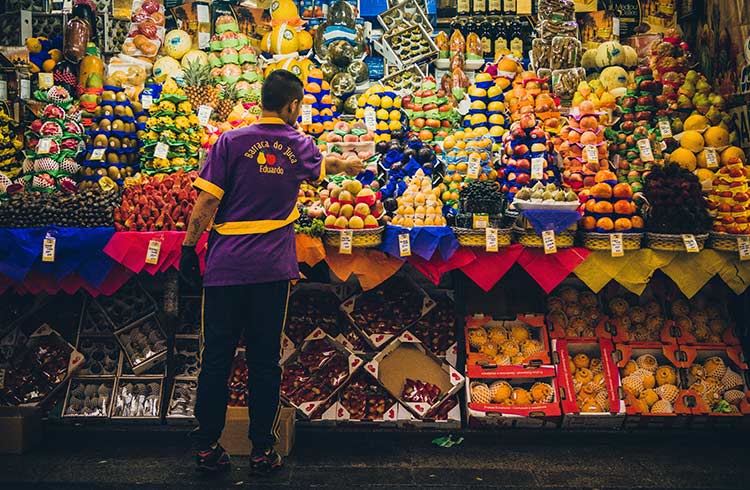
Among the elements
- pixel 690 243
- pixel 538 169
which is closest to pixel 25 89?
pixel 538 169

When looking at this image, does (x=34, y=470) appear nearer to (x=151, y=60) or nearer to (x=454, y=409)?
(x=454, y=409)

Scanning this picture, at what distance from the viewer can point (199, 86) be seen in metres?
5.82

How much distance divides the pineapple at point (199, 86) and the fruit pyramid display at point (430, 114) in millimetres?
1670

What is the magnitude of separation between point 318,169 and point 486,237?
119 centimetres

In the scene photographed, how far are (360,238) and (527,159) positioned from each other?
1329mm

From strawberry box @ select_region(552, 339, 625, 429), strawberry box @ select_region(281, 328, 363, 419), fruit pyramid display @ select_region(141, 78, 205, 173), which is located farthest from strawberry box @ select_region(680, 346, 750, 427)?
fruit pyramid display @ select_region(141, 78, 205, 173)

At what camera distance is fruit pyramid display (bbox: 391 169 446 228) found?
4.07m

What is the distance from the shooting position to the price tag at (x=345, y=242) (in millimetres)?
3881

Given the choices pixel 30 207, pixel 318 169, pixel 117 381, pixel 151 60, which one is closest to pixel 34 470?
pixel 117 381

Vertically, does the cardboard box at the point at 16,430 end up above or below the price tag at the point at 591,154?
below

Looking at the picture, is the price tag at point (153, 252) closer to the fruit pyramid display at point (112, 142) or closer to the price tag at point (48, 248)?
the price tag at point (48, 248)

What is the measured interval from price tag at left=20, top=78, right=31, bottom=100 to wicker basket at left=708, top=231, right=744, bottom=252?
5291mm

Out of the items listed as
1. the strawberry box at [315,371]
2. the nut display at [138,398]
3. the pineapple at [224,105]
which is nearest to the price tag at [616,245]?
the strawberry box at [315,371]

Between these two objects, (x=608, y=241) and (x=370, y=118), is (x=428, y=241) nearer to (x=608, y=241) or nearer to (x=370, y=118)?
(x=608, y=241)
